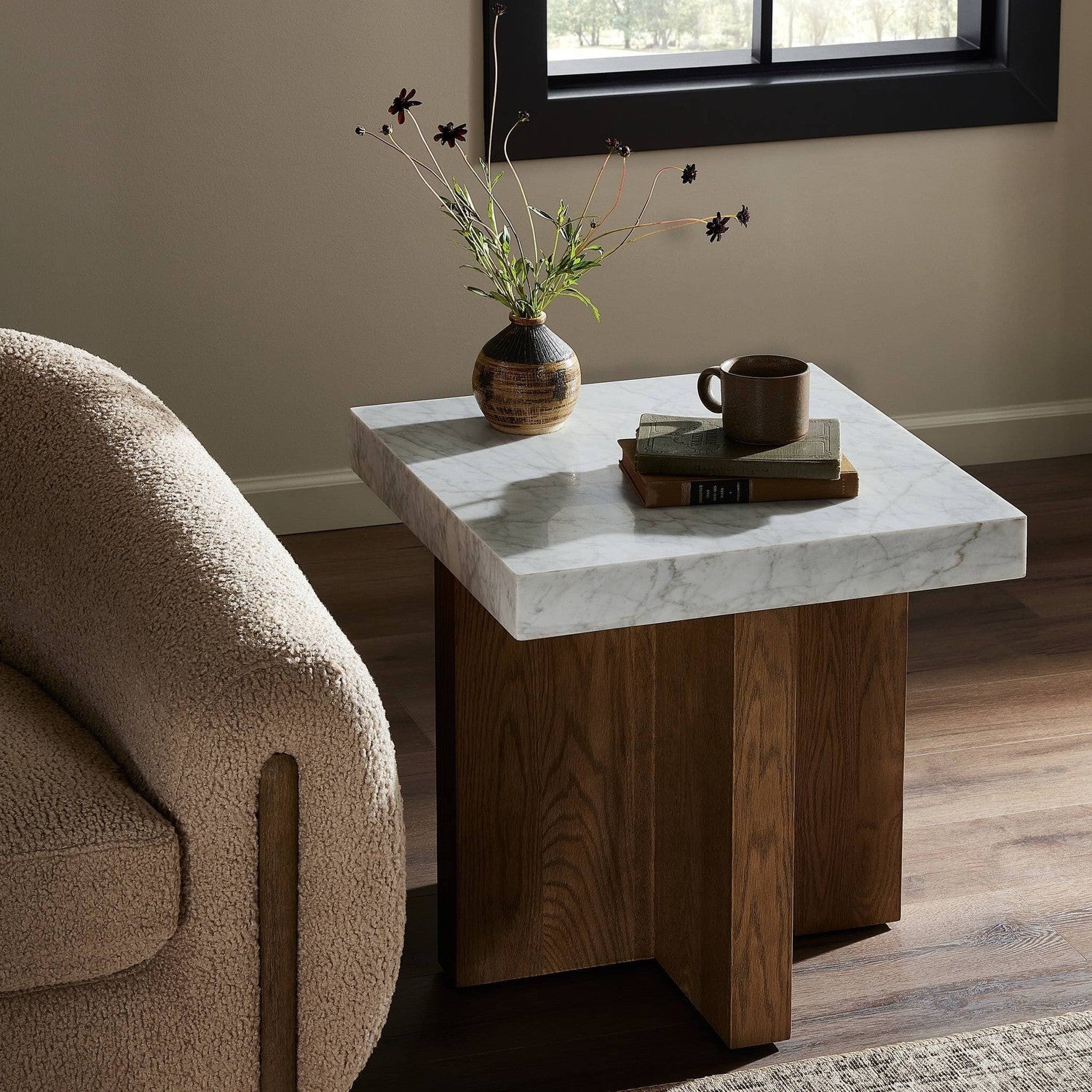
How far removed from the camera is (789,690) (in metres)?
1.50

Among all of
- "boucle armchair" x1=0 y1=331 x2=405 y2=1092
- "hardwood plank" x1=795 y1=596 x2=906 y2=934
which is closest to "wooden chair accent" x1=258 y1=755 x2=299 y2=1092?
"boucle armchair" x1=0 y1=331 x2=405 y2=1092

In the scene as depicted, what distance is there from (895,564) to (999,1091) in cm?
54

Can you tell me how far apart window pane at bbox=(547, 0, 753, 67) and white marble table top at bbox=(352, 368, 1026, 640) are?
1744mm

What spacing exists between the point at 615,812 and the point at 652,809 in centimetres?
4

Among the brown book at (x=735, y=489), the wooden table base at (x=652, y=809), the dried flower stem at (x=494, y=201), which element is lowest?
the wooden table base at (x=652, y=809)

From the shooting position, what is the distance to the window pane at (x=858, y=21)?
3252 millimetres

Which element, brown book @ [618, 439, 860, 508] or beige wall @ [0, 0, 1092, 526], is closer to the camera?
brown book @ [618, 439, 860, 508]

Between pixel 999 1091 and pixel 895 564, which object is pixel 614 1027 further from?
pixel 895 564

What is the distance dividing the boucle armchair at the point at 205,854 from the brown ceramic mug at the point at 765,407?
0.45 metres

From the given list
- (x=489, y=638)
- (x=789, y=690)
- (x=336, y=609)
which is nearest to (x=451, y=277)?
(x=336, y=609)

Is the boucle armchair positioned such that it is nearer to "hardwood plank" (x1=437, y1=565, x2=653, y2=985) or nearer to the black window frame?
"hardwood plank" (x1=437, y1=565, x2=653, y2=985)

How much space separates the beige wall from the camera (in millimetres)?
2861

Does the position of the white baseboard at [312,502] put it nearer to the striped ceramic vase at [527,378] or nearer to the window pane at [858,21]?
the window pane at [858,21]

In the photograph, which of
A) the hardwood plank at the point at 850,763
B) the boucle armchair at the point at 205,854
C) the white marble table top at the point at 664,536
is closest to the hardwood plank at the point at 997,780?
the hardwood plank at the point at 850,763
